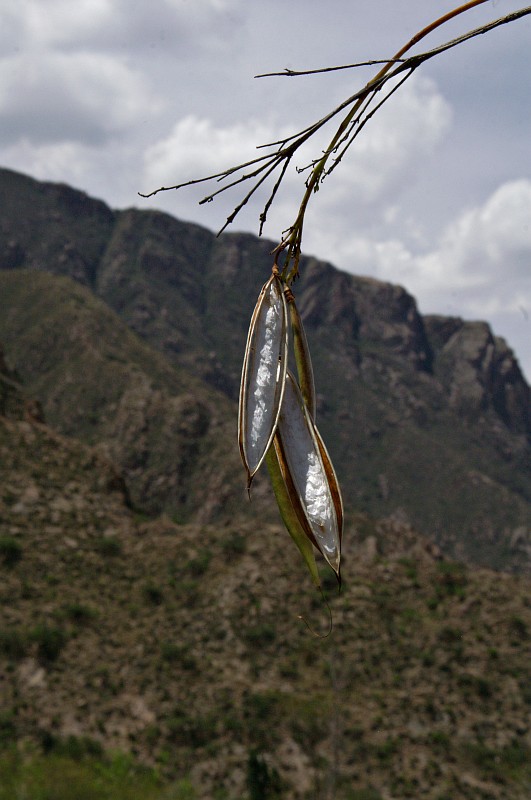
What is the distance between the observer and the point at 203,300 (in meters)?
95.2

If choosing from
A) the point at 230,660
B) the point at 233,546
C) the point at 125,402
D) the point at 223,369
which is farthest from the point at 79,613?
the point at 223,369

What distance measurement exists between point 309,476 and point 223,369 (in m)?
79.1

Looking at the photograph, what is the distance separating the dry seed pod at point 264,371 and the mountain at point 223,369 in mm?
35107

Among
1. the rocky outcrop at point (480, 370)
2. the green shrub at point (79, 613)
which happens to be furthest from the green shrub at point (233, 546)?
the rocky outcrop at point (480, 370)

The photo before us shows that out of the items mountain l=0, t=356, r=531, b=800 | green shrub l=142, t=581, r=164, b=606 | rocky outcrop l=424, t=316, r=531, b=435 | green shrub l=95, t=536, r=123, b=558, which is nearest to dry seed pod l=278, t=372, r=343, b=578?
mountain l=0, t=356, r=531, b=800

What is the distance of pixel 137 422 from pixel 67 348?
8.69 metres

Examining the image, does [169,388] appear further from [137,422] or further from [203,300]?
[203,300]

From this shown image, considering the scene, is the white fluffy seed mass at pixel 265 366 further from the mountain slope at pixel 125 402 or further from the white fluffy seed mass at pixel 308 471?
the mountain slope at pixel 125 402

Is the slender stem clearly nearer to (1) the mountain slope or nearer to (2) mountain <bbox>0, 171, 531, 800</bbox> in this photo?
(2) mountain <bbox>0, 171, 531, 800</bbox>

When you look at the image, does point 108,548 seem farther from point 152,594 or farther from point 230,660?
point 230,660

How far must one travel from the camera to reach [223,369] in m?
80.0

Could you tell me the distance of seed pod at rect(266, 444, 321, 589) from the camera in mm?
997

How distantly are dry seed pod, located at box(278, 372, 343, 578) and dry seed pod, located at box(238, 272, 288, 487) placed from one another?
0.10ft

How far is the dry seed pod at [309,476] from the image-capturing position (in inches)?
38.7
